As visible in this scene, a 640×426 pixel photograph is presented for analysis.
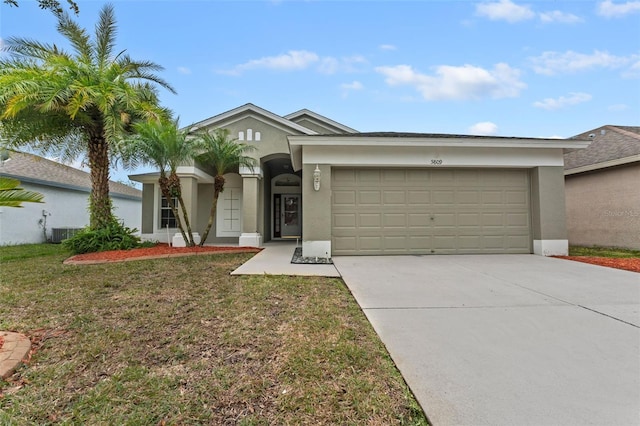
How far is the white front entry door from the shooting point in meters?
15.8

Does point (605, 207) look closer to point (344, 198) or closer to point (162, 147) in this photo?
point (344, 198)

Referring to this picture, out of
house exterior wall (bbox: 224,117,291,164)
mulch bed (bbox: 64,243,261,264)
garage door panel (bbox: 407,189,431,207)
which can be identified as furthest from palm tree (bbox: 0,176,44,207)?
house exterior wall (bbox: 224,117,291,164)

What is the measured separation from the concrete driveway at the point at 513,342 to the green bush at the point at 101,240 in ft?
25.7

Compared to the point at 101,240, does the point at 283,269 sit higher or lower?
lower

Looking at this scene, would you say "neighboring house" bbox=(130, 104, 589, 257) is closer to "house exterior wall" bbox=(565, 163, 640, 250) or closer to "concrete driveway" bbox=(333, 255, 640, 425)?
"concrete driveway" bbox=(333, 255, 640, 425)

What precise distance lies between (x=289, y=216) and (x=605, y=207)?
13058 millimetres

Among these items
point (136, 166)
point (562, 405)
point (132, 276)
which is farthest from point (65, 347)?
point (136, 166)

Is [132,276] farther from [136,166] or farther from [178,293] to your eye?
[136,166]

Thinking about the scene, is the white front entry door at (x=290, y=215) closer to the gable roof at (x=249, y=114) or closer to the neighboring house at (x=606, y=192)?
the gable roof at (x=249, y=114)

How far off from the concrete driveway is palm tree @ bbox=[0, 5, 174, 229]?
27.9 feet

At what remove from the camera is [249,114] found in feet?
38.7

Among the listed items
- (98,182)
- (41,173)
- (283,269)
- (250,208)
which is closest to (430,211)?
(283,269)

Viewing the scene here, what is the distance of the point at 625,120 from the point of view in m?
15.4

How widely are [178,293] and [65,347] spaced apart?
185 centimetres
